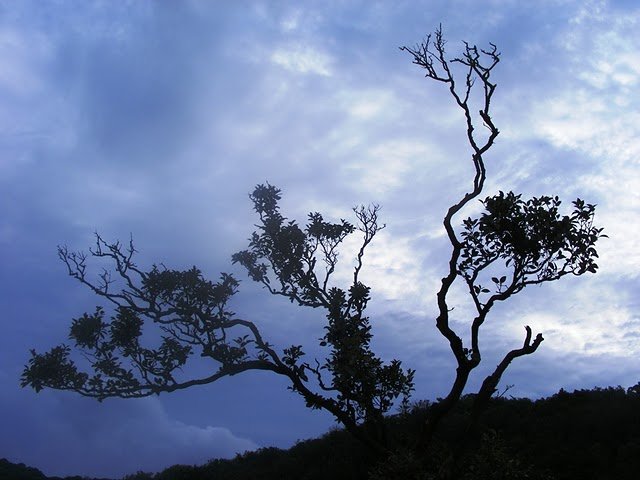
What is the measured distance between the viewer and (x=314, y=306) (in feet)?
79.2

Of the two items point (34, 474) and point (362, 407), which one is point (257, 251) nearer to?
point (362, 407)

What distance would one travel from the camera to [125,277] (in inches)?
939

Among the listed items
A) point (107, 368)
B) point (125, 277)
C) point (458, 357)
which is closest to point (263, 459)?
point (107, 368)

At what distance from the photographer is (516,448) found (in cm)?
1947

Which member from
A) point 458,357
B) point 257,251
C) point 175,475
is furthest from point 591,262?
point 175,475

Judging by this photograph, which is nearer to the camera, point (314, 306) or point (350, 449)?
point (314, 306)

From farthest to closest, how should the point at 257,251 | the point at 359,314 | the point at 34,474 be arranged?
the point at 34,474 → the point at 257,251 → the point at 359,314

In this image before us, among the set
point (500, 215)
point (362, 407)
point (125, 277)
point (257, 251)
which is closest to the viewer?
point (500, 215)

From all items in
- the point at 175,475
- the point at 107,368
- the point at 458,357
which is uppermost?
the point at 107,368

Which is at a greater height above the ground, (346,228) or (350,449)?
(346,228)

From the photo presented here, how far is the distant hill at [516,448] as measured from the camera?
16.0 metres

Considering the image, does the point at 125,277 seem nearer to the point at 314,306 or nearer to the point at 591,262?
the point at 314,306

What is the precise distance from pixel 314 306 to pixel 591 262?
1143 centimetres

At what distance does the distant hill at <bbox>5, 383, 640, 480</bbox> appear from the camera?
1603 centimetres
